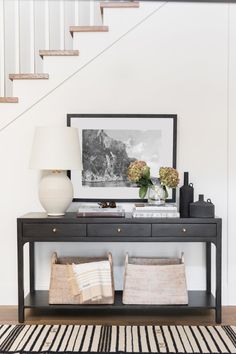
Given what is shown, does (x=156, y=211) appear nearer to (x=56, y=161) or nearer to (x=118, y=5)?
(x=56, y=161)

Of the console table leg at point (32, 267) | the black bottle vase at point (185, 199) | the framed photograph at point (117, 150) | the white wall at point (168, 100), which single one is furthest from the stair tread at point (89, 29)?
the console table leg at point (32, 267)

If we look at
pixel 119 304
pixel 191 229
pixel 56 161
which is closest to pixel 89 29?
pixel 56 161

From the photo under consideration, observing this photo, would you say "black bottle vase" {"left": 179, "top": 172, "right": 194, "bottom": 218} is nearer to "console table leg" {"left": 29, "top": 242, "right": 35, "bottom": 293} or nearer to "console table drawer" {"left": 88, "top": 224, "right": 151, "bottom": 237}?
"console table drawer" {"left": 88, "top": 224, "right": 151, "bottom": 237}

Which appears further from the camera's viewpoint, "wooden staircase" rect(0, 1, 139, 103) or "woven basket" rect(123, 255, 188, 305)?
"wooden staircase" rect(0, 1, 139, 103)

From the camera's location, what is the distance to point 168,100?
3.33 m

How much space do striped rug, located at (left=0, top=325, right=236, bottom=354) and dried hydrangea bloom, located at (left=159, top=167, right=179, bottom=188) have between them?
96 cm

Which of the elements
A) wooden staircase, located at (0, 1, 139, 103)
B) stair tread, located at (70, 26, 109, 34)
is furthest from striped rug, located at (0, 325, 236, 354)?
stair tread, located at (70, 26, 109, 34)

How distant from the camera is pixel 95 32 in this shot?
3.28 metres

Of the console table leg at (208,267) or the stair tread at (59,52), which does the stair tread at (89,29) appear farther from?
the console table leg at (208,267)

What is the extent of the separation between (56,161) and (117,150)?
591mm

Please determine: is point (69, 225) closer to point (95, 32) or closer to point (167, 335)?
point (167, 335)

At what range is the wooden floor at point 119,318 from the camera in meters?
2.98

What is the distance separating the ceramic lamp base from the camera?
300cm

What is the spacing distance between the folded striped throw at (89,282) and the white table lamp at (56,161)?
1.41 feet
